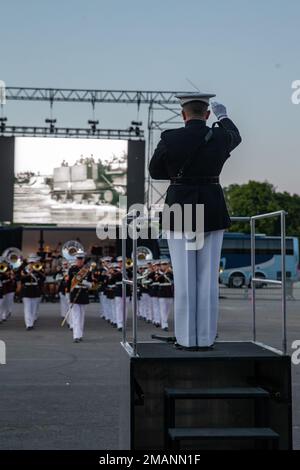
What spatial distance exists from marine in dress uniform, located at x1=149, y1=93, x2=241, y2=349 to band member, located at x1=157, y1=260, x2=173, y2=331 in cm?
1309

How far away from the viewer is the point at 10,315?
22188 millimetres

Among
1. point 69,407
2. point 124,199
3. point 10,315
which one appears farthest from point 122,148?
point 69,407

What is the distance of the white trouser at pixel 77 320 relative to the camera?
15.3m

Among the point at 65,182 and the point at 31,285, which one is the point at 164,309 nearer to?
the point at 31,285

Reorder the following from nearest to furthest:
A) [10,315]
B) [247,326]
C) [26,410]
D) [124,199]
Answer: [26,410] < [247,326] < [10,315] < [124,199]

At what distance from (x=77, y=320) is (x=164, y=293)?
3.81 m

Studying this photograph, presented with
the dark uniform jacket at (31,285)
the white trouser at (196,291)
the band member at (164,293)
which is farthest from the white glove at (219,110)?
the dark uniform jacket at (31,285)

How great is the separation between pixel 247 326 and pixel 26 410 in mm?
11537

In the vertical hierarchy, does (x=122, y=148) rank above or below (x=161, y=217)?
above

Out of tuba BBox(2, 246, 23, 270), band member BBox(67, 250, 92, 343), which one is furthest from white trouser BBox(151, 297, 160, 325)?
tuba BBox(2, 246, 23, 270)

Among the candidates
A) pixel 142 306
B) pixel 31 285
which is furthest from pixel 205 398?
pixel 142 306

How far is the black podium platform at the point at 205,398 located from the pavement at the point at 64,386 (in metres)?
1.65

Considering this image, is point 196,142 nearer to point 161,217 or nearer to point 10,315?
point 161,217

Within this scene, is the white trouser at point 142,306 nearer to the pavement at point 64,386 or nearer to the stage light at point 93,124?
the pavement at point 64,386
